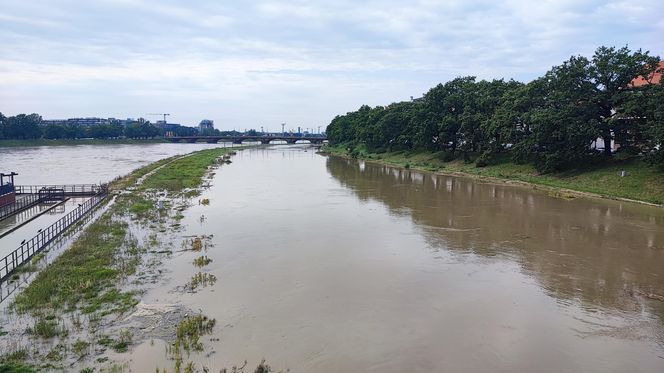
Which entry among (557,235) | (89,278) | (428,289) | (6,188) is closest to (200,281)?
(89,278)

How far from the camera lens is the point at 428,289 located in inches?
A: 614

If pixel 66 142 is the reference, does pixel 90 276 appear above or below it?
below

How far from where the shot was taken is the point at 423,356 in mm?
11047

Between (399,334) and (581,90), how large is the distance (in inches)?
1458

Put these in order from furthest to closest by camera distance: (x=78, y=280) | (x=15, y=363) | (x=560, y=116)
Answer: (x=560, y=116) < (x=78, y=280) < (x=15, y=363)

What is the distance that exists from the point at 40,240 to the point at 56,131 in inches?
5625

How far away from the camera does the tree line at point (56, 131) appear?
128 m

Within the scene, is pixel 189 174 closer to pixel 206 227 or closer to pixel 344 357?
pixel 206 227

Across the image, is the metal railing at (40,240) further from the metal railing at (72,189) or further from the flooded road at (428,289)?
the flooded road at (428,289)

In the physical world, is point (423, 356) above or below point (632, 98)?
below

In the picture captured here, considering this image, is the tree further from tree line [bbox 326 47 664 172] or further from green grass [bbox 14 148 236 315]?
green grass [bbox 14 148 236 315]

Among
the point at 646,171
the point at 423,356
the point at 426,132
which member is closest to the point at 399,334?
the point at 423,356

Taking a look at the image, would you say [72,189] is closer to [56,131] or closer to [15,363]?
[15,363]

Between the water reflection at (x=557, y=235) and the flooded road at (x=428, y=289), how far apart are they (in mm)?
93
